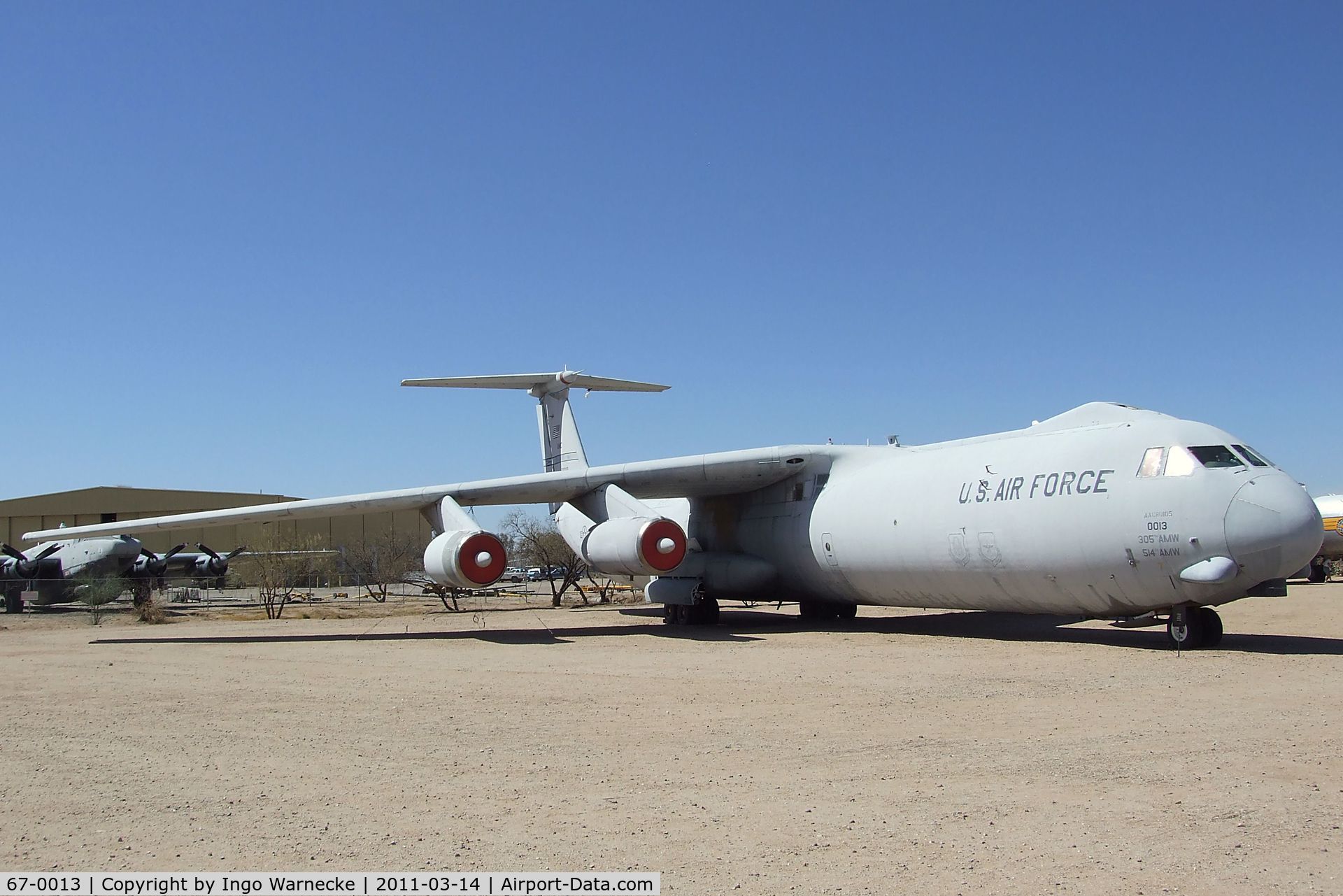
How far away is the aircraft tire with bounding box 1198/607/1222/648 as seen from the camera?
13234 millimetres

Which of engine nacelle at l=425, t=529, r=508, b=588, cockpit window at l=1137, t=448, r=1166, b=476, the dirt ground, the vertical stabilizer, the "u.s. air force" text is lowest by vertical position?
the dirt ground

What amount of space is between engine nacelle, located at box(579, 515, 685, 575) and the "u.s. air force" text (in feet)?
15.6

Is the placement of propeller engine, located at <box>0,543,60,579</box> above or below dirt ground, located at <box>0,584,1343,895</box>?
above

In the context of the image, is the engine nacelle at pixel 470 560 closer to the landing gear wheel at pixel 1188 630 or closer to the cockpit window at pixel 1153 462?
the cockpit window at pixel 1153 462

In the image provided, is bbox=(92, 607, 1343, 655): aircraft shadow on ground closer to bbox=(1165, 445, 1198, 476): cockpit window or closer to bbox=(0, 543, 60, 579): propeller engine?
bbox=(1165, 445, 1198, 476): cockpit window

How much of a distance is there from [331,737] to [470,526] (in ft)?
33.1

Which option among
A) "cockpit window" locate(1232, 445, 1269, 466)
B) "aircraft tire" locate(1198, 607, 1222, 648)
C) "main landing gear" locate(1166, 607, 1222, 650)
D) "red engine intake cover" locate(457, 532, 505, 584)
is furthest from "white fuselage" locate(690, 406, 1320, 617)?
"red engine intake cover" locate(457, 532, 505, 584)

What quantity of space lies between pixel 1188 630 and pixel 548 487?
1093 cm

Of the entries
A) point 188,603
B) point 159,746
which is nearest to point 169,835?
point 159,746

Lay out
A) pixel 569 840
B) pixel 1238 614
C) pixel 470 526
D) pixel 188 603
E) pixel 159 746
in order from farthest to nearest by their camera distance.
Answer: pixel 188 603, pixel 1238 614, pixel 470 526, pixel 159 746, pixel 569 840

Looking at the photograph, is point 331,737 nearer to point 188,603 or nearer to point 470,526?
point 470,526

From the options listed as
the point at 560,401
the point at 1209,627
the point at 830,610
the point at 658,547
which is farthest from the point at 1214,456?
the point at 560,401

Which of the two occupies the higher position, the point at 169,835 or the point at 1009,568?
the point at 1009,568

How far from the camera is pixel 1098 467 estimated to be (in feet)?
44.6
